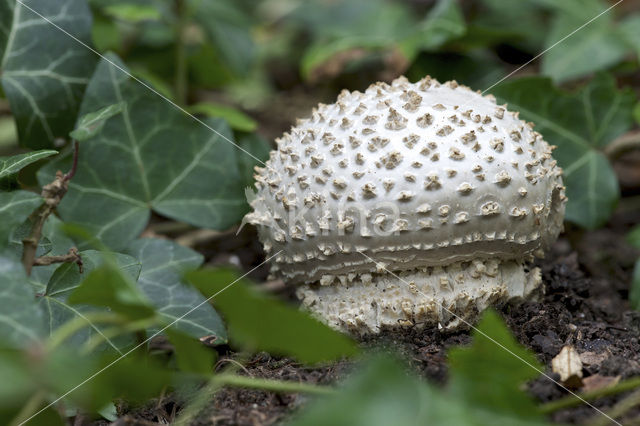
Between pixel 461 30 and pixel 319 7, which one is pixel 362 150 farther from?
pixel 319 7

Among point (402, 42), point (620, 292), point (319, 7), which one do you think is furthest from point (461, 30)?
point (319, 7)

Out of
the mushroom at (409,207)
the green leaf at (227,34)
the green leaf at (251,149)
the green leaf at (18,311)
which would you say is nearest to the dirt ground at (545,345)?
the mushroom at (409,207)

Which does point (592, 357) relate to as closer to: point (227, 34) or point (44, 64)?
point (44, 64)

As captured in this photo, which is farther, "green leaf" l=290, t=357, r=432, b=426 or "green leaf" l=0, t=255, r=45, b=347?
"green leaf" l=0, t=255, r=45, b=347

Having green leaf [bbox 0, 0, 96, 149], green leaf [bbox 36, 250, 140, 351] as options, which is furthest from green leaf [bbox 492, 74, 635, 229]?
green leaf [bbox 0, 0, 96, 149]

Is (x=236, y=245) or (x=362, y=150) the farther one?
(x=236, y=245)

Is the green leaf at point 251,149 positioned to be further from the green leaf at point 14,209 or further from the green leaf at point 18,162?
the green leaf at point 14,209

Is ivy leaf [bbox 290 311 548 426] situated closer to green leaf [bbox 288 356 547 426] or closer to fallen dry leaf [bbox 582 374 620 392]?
green leaf [bbox 288 356 547 426]
